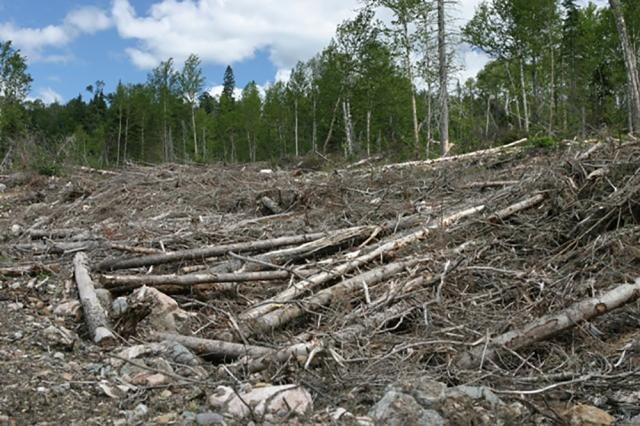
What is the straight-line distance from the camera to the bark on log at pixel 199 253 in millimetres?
5138

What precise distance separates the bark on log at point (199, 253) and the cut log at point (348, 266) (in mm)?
745

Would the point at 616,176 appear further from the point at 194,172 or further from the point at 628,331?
the point at 194,172

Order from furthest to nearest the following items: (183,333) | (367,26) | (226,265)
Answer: (367,26) → (226,265) → (183,333)

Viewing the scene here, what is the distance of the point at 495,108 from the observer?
45.7 m

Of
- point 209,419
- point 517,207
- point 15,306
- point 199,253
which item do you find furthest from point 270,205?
point 209,419

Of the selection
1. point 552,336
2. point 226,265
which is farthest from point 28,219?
point 552,336

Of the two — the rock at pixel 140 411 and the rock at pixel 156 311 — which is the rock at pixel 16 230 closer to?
the rock at pixel 156 311

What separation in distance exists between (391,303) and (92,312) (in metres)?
2.07

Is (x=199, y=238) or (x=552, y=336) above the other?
(x=199, y=238)

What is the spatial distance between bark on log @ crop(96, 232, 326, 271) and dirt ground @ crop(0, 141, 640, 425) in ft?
0.33

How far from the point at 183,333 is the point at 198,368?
75 centimetres

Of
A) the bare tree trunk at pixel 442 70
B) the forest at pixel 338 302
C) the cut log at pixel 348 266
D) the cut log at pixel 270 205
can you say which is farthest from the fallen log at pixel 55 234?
the bare tree trunk at pixel 442 70

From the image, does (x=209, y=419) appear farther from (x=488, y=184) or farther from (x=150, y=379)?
(x=488, y=184)

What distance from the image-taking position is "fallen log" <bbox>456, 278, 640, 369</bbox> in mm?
3191
